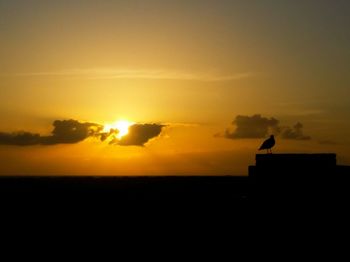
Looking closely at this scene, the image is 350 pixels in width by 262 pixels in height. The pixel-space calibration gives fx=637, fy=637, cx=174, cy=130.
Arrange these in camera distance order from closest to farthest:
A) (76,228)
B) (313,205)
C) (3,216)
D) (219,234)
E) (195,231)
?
(313,205) < (219,234) < (195,231) < (76,228) < (3,216)

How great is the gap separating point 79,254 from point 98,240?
5056 mm

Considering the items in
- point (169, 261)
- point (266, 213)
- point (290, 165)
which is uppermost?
point (290, 165)

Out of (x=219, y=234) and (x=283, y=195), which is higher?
(x=283, y=195)

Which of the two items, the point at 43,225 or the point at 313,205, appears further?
the point at 43,225

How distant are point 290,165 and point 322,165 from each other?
1.82 metres

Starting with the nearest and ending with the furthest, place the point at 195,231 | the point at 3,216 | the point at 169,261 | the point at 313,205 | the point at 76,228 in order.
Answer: the point at 169,261 → the point at 313,205 → the point at 195,231 → the point at 76,228 → the point at 3,216

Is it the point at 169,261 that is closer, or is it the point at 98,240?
the point at 169,261

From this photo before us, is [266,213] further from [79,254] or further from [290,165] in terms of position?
[79,254]

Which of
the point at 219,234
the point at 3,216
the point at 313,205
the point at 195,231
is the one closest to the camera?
the point at 313,205

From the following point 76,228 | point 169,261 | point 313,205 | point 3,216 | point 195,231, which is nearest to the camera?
point 169,261

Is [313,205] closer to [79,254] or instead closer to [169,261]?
[169,261]

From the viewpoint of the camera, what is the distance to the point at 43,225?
168ft

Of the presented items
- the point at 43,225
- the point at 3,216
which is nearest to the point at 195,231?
the point at 43,225

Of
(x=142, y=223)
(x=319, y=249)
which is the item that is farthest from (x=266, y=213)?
(x=142, y=223)
